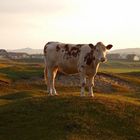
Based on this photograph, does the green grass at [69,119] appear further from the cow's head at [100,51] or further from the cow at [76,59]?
the cow's head at [100,51]

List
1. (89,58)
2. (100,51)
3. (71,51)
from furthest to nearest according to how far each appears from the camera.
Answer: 1. (71,51)
2. (89,58)
3. (100,51)

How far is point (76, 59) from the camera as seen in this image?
28.5 m

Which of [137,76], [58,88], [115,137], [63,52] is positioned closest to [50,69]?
[63,52]

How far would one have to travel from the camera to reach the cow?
27562 mm

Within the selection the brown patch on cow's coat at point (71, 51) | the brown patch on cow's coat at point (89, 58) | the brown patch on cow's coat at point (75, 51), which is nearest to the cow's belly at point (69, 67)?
the brown patch on cow's coat at point (71, 51)

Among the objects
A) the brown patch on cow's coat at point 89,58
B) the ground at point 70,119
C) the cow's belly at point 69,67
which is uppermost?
the brown patch on cow's coat at point 89,58

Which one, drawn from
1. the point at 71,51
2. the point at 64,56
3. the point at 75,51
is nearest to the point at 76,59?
the point at 75,51

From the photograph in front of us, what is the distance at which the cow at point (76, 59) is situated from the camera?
27562mm

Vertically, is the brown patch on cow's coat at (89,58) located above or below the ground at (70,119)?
above

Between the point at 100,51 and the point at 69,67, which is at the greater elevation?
the point at 100,51

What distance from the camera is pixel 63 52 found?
29203 mm

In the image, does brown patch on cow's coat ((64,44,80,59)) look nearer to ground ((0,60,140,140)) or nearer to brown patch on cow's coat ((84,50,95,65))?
brown patch on cow's coat ((84,50,95,65))

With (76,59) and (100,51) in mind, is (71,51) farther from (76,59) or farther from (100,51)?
(100,51)

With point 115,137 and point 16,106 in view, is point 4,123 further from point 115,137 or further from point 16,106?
point 115,137
